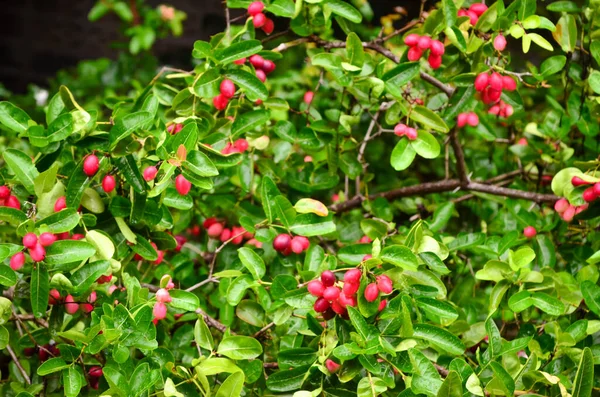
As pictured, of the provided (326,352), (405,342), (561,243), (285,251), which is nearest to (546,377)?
(405,342)

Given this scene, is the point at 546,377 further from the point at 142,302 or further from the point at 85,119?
the point at 85,119

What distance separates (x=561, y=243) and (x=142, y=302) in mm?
1076

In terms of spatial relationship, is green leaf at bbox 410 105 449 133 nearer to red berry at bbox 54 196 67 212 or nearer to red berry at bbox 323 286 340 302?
red berry at bbox 323 286 340 302

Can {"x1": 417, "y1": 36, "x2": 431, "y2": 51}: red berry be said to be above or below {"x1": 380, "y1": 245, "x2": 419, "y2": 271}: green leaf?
above

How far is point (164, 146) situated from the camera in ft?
4.11

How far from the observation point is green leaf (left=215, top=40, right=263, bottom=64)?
1407 millimetres

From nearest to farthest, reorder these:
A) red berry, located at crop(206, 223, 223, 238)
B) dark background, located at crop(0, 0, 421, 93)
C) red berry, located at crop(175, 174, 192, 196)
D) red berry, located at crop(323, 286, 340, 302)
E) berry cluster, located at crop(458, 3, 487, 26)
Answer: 1. red berry, located at crop(323, 286, 340, 302)
2. red berry, located at crop(175, 174, 192, 196)
3. berry cluster, located at crop(458, 3, 487, 26)
4. red berry, located at crop(206, 223, 223, 238)
5. dark background, located at crop(0, 0, 421, 93)

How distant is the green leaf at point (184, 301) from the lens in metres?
1.27

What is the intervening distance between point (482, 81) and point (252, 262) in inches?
24.4

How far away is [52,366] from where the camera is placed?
3.97 ft

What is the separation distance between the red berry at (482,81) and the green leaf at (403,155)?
0.19 metres

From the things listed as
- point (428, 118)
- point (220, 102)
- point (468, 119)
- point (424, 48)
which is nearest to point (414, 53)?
point (424, 48)

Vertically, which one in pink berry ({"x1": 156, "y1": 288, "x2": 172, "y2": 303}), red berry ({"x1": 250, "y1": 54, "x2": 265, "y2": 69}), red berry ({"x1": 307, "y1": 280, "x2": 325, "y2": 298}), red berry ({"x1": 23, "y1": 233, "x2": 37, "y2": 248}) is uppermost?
red berry ({"x1": 250, "y1": 54, "x2": 265, "y2": 69})

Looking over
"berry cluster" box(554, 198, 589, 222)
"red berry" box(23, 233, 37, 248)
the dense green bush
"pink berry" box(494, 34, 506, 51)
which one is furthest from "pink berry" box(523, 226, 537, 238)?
"red berry" box(23, 233, 37, 248)
